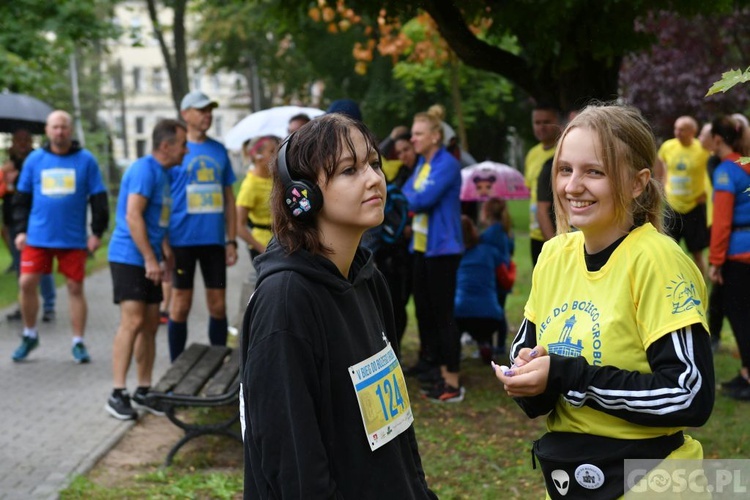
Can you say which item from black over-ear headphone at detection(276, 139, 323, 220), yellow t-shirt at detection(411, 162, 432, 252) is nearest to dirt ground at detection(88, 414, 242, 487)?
yellow t-shirt at detection(411, 162, 432, 252)

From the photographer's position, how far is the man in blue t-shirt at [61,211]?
9469 millimetres

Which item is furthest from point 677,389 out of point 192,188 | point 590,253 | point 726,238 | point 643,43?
point 192,188

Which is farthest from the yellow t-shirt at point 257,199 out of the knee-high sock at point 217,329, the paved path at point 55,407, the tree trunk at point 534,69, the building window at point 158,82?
the building window at point 158,82

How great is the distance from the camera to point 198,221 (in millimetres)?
8398

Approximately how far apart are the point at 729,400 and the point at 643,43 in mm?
2836

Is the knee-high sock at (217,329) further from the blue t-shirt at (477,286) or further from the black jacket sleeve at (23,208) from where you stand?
the black jacket sleeve at (23,208)

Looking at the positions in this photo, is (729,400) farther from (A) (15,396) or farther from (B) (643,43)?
(A) (15,396)

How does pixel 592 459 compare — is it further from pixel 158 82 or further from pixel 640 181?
pixel 158 82

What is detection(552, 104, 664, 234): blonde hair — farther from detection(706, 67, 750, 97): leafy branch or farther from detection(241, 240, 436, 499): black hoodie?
detection(241, 240, 436, 499): black hoodie

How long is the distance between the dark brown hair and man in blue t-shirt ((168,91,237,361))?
18.6 ft

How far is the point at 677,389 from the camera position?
260cm

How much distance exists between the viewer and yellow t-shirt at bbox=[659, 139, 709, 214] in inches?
469

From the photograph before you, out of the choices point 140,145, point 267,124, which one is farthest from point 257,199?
point 140,145

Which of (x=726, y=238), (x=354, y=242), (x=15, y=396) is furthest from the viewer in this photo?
(x=15, y=396)
